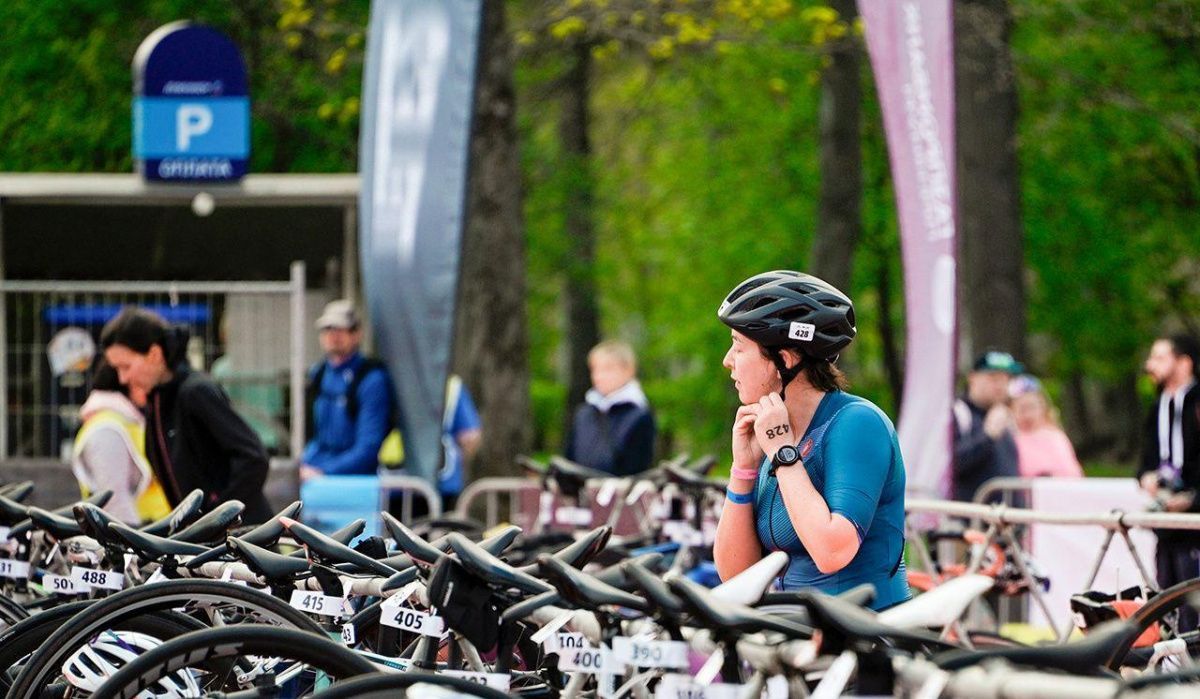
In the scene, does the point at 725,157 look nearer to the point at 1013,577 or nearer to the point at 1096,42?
the point at 1096,42

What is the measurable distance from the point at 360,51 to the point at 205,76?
6488mm

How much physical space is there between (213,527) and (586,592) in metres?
2.04

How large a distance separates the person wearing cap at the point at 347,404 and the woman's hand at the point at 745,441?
7.21 meters

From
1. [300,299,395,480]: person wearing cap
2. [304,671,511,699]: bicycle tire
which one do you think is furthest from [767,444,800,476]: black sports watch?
[300,299,395,480]: person wearing cap

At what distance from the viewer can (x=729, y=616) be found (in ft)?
12.1

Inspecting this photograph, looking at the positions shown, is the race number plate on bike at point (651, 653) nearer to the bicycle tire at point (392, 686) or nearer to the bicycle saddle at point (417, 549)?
the bicycle tire at point (392, 686)

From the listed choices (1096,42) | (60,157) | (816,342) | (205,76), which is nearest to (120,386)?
(816,342)

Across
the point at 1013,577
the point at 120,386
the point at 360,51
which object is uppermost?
the point at 360,51

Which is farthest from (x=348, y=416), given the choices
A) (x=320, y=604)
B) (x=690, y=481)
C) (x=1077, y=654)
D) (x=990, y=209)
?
(x=990, y=209)

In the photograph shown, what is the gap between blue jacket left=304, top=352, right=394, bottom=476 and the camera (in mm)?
11867

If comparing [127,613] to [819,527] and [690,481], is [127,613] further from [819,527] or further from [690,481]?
[690,481]

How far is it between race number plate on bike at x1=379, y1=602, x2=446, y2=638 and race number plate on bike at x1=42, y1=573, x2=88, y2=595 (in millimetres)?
1558

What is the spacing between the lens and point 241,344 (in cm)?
1273

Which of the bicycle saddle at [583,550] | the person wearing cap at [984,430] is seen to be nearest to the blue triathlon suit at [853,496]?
the bicycle saddle at [583,550]
